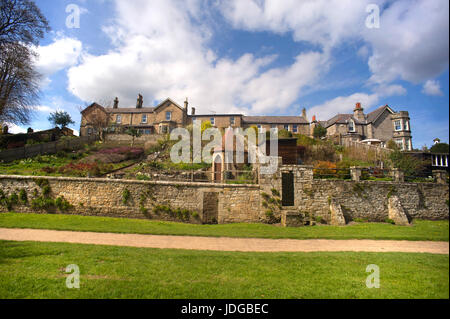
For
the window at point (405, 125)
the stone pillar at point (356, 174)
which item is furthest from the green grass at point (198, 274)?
the window at point (405, 125)

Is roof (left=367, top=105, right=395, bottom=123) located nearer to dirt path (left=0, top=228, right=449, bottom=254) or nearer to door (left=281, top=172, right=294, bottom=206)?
door (left=281, top=172, right=294, bottom=206)

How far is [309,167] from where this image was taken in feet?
46.0

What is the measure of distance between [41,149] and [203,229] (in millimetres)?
24696

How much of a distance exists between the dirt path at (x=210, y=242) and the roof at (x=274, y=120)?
3558cm

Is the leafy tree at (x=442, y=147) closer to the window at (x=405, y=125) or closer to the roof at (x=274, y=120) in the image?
the window at (x=405, y=125)

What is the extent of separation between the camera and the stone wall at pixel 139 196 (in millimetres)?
13703

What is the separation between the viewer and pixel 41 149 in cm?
2455

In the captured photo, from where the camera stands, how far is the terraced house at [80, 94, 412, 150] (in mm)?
35219

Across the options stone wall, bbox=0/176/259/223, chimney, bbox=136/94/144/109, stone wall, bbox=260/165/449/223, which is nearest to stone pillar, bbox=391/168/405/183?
stone wall, bbox=260/165/449/223

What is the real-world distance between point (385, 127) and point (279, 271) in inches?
1542

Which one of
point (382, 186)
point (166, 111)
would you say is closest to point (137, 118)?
point (166, 111)

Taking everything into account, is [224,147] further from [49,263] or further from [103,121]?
[103,121]

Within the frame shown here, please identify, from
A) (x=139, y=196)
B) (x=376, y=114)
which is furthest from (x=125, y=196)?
(x=376, y=114)

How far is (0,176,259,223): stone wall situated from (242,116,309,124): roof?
31.8 m
